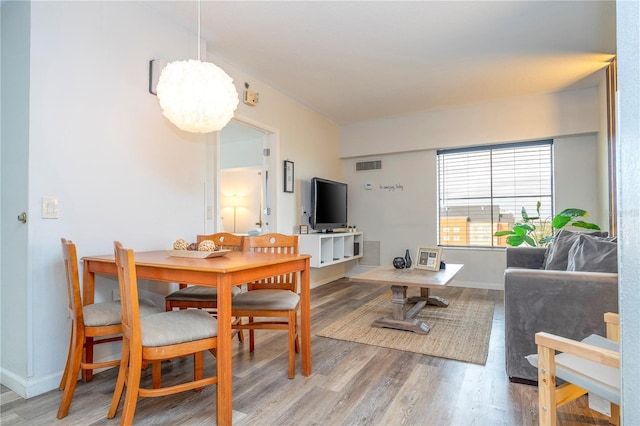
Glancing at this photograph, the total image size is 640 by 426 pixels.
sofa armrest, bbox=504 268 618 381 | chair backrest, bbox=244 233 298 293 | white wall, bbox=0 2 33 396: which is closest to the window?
sofa armrest, bbox=504 268 618 381

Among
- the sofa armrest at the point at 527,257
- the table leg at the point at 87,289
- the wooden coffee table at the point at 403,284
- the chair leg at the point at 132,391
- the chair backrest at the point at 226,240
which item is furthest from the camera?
the sofa armrest at the point at 527,257

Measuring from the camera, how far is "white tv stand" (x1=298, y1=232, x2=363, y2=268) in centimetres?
468

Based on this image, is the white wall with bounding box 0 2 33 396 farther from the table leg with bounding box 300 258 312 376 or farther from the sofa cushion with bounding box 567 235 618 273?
the sofa cushion with bounding box 567 235 618 273

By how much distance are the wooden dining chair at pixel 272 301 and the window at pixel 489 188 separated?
3.62 m

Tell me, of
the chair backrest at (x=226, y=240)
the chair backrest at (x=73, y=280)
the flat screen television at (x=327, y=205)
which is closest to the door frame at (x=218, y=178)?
the chair backrest at (x=226, y=240)

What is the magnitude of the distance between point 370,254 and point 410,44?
3653mm

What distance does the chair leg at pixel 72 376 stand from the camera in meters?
1.77

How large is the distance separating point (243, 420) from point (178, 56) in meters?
2.84

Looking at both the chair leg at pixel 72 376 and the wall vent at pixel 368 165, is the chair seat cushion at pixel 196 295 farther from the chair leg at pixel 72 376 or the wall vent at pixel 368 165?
the wall vent at pixel 368 165

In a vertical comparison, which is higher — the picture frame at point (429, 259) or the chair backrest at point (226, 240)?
the chair backrest at point (226, 240)

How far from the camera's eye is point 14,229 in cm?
214

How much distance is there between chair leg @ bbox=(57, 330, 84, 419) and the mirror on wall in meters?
4.87

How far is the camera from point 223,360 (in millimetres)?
1641

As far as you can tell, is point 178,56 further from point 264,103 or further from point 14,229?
point 14,229
